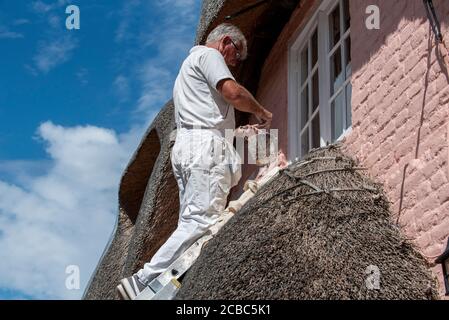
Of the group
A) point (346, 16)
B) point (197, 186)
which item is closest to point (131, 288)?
point (197, 186)

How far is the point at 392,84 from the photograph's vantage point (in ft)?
19.2

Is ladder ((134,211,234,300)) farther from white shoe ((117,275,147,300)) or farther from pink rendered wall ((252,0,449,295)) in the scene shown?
pink rendered wall ((252,0,449,295))

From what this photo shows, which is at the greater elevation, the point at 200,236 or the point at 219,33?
the point at 219,33

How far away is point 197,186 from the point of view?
5645mm

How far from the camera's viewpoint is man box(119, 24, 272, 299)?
5.54m

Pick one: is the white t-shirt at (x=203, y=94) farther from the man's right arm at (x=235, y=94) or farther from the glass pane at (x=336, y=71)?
the glass pane at (x=336, y=71)

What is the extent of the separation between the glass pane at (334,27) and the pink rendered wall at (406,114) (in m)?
0.54

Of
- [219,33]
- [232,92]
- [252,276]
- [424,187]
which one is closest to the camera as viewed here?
[252,276]

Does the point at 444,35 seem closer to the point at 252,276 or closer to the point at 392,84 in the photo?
the point at 392,84

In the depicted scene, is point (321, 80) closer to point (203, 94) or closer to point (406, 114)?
point (203, 94)

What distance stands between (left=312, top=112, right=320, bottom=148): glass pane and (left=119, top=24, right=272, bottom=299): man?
1112 mm
